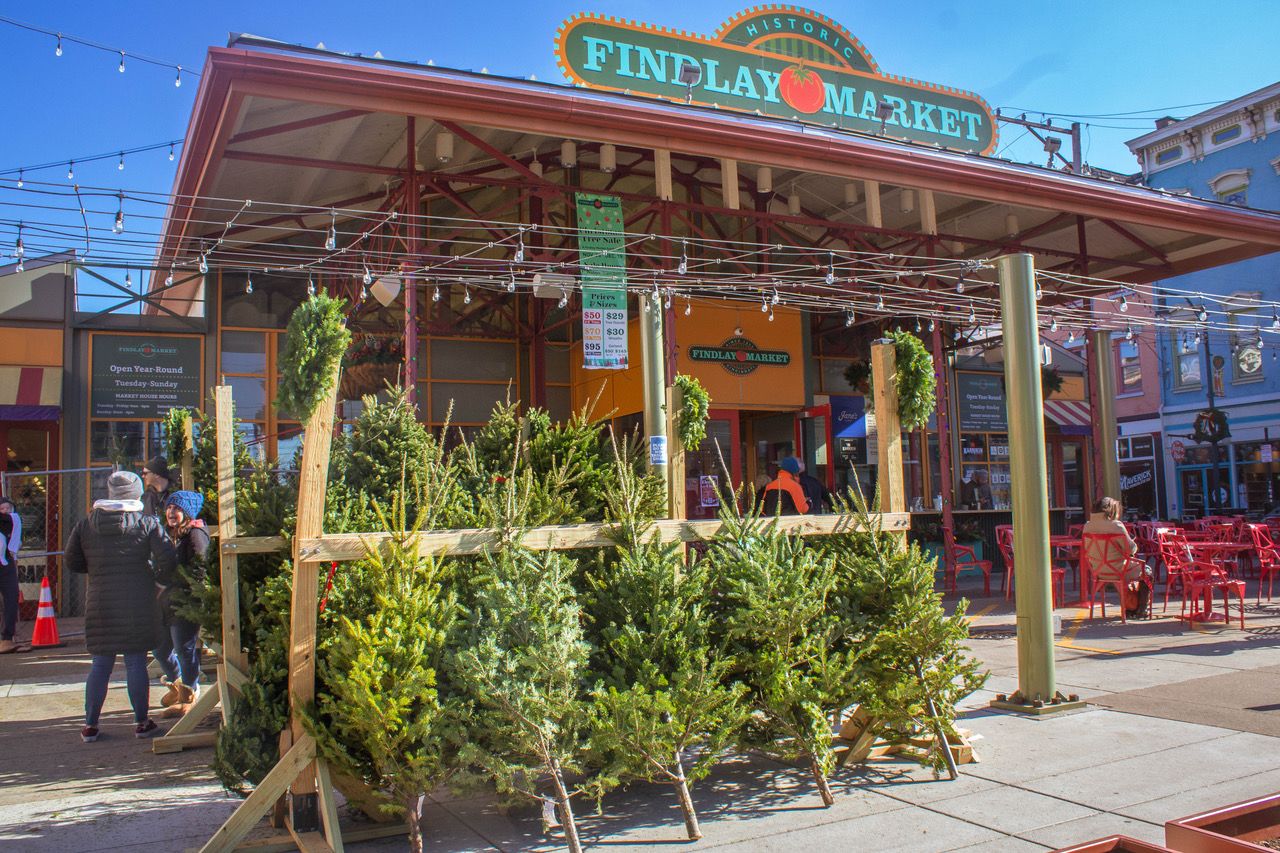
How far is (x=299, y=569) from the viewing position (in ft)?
13.9

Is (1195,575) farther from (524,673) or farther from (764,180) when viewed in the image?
(524,673)

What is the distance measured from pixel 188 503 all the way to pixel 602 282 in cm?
647

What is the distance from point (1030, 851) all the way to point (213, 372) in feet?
47.5

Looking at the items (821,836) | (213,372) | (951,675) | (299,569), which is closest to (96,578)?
(299,569)

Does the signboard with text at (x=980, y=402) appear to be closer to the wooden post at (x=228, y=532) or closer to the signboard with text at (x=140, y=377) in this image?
the signboard with text at (x=140, y=377)

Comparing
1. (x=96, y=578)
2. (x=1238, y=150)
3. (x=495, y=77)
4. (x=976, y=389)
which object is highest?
(x=1238, y=150)

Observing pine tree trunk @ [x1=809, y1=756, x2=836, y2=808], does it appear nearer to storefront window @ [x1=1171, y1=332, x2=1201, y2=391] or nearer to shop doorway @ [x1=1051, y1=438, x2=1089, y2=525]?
shop doorway @ [x1=1051, y1=438, x2=1089, y2=525]

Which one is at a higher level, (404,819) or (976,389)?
(976,389)

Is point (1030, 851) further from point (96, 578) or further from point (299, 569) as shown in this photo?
point (96, 578)

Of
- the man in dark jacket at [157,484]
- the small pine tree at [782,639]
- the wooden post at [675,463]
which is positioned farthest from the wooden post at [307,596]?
the man in dark jacket at [157,484]

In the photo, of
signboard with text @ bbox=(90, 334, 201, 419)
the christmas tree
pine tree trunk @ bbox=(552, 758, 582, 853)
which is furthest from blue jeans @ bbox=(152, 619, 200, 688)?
signboard with text @ bbox=(90, 334, 201, 419)

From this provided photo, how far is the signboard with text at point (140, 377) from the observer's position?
14.7m

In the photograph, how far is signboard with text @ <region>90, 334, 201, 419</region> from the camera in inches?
578

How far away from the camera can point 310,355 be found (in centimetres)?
425
